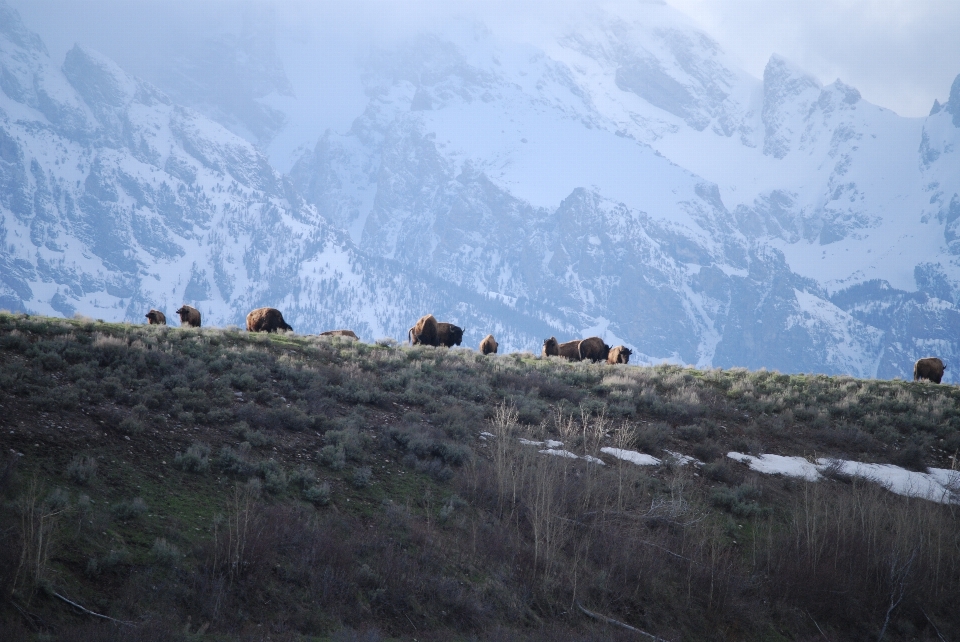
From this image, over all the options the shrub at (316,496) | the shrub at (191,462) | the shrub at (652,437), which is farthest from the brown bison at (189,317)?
the shrub at (316,496)

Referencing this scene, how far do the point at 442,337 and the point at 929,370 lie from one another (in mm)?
20713

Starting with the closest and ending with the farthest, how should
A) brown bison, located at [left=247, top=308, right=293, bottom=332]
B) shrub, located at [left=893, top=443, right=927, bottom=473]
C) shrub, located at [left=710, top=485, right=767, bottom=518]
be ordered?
shrub, located at [left=710, top=485, right=767, bottom=518], shrub, located at [left=893, top=443, right=927, bottom=473], brown bison, located at [left=247, top=308, right=293, bottom=332]

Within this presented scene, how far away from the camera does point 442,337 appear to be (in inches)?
1302

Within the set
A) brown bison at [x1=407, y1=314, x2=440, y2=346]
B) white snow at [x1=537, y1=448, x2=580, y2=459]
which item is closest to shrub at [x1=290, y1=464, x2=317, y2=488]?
white snow at [x1=537, y1=448, x2=580, y2=459]

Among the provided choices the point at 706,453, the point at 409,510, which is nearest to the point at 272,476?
the point at 409,510

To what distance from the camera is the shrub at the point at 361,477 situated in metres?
12.5

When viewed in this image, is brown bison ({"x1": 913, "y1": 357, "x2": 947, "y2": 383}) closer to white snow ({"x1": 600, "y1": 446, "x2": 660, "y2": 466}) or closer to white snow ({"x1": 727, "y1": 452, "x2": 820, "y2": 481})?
white snow ({"x1": 727, "y1": 452, "x2": 820, "y2": 481})

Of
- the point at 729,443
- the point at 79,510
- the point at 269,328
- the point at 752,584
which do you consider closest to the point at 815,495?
the point at 752,584

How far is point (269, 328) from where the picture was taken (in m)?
30.1

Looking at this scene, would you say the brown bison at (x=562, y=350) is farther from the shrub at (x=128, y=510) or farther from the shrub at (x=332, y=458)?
the shrub at (x=128, y=510)

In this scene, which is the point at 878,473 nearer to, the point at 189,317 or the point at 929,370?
the point at 929,370

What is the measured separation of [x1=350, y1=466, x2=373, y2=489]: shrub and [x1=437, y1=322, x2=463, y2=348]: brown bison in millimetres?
19967

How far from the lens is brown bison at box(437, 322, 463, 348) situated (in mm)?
33031

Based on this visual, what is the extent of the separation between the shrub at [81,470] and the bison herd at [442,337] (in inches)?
698
